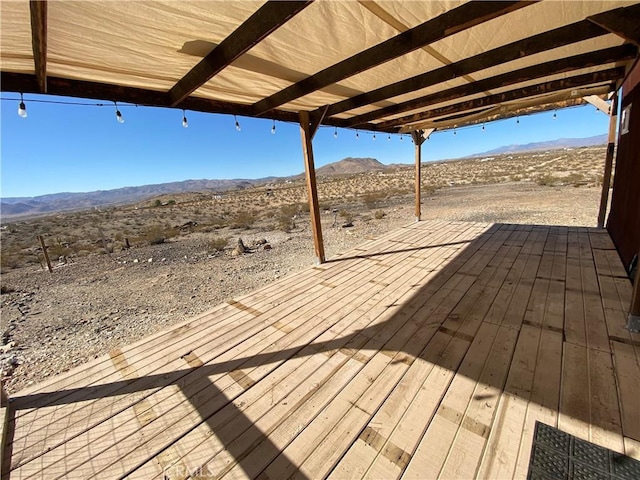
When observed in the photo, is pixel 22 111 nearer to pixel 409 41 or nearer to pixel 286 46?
pixel 286 46

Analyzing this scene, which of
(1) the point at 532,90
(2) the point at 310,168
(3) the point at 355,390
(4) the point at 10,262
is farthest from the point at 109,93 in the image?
(4) the point at 10,262

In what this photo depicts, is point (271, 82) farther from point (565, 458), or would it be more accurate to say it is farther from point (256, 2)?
point (565, 458)

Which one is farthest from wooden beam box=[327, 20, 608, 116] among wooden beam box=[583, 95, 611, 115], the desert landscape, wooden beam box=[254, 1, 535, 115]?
wooden beam box=[583, 95, 611, 115]

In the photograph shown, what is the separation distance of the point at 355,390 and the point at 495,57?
3.29 m

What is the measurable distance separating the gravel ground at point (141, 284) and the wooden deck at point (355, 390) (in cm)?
151

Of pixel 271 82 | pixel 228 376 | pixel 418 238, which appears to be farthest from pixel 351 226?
pixel 228 376

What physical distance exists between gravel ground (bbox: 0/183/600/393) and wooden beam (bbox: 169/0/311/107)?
3246mm

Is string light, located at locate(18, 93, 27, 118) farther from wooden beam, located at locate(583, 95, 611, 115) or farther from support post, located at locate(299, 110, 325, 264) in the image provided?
wooden beam, located at locate(583, 95, 611, 115)

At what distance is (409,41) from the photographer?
2096 millimetres

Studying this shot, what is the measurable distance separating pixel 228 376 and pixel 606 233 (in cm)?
668

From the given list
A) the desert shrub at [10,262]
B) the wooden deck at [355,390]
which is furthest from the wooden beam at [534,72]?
the desert shrub at [10,262]

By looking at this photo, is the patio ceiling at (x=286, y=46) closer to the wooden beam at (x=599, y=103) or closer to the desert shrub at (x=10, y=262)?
the wooden beam at (x=599, y=103)

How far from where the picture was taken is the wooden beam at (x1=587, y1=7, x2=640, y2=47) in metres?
1.97

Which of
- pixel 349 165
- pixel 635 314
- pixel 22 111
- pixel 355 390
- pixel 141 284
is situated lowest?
pixel 141 284
